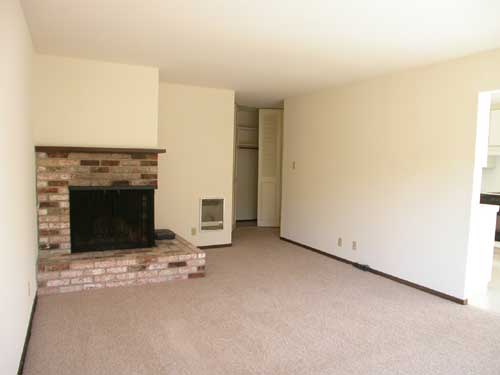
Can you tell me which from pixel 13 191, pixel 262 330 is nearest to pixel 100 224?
pixel 13 191

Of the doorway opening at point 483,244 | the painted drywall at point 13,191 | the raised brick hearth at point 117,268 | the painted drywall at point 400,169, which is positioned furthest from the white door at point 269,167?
the painted drywall at point 13,191

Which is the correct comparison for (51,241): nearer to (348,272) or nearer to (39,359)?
(39,359)

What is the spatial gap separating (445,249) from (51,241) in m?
3.98

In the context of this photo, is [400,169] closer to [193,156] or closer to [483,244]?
[483,244]

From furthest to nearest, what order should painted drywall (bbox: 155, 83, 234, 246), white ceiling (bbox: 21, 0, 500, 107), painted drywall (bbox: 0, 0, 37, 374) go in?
1. painted drywall (bbox: 155, 83, 234, 246)
2. white ceiling (bbox: 21, 0, 500, 107)
3. painted drywall (bbox: 0, 0, 37, 374)

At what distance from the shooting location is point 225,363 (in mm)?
2482

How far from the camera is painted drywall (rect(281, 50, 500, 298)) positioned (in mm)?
3643

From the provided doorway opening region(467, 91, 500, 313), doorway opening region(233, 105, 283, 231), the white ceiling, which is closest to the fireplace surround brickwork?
the white ceiling

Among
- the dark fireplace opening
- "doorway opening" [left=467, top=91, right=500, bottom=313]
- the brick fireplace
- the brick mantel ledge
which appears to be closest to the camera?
"doorway opening" [left=467, top=91, right=500, bottom=313]

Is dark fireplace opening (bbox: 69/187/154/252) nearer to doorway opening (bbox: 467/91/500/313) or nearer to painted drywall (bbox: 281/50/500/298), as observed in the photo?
painted drywall (bbox: 281/50/500/298)

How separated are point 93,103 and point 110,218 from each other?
1.27 metres

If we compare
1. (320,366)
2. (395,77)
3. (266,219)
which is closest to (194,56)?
(395,77)

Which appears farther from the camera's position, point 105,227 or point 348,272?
point 348,272

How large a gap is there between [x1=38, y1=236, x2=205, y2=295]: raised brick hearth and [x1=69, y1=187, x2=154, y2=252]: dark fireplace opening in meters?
0.16
